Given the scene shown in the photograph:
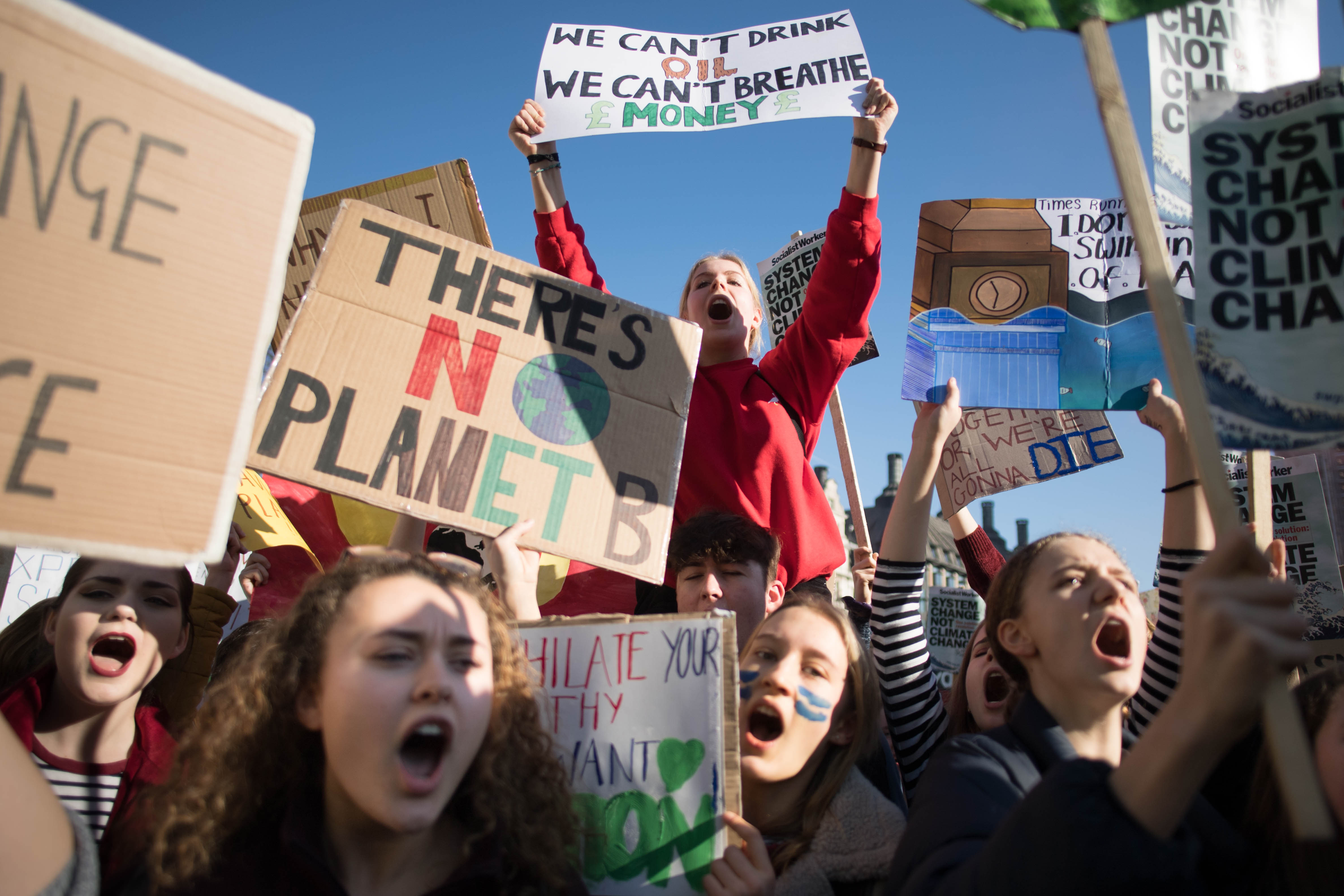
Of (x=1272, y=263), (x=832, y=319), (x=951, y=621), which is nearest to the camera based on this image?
(x=1272, y=263)

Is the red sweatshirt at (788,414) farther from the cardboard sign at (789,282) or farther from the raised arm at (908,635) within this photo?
the cardboard sign at (789,282)

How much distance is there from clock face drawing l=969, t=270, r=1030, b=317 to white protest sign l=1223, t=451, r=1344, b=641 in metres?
1.43

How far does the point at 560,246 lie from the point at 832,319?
1241 mm

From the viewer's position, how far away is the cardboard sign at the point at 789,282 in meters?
5.60

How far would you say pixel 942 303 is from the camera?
3828 mm

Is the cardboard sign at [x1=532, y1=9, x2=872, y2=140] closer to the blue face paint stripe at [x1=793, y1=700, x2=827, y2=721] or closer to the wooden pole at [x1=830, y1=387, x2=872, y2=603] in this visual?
the wooden pole at [x1=830, y1=387, x2=872, y2=603]

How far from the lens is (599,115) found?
12.7ft

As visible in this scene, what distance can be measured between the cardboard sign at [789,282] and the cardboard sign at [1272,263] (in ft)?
11.7

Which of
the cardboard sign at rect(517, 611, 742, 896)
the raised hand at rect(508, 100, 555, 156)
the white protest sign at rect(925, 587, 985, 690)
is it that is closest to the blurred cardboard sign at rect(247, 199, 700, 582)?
the cardboard sign at rect(517, 611, 742, 896)

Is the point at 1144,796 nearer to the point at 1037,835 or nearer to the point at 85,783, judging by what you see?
the point at 1037,835

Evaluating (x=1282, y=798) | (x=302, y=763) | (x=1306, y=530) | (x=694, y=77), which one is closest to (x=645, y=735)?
(x=302, y=763)

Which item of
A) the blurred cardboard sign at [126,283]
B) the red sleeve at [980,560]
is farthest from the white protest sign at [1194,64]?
the blurred cardboard sign at [126,283]

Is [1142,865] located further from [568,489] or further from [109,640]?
[109,640]

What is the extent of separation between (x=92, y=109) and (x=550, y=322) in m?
1.33
